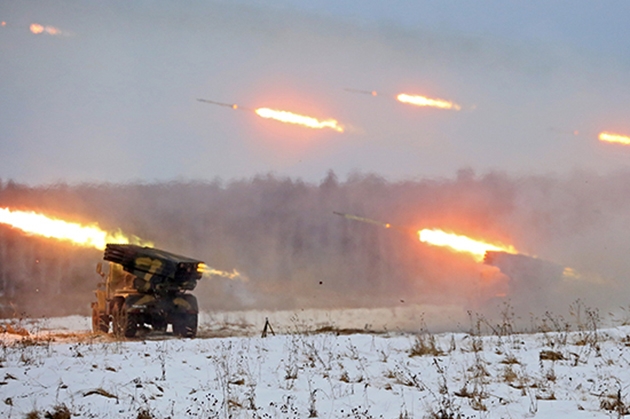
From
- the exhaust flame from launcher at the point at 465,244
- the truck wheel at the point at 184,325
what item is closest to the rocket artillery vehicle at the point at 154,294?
the truck wheel at the point at 184,325

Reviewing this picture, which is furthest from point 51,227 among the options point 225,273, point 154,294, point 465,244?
point 465,244

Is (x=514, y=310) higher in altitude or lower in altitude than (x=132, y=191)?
lower

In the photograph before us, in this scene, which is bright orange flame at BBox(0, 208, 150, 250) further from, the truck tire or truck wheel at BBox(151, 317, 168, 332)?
truck wheel at BBox(151, 317, 168, 332)

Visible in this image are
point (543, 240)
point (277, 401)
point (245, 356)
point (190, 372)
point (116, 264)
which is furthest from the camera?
point (543, 240)

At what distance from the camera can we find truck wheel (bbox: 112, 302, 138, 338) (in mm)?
25016

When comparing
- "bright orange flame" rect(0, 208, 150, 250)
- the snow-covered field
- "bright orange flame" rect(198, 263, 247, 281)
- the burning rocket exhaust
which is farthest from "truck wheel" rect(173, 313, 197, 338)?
"bright orange flame" rect(198, 263, 247, 281)

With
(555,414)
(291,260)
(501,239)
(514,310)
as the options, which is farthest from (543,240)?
(555,414)

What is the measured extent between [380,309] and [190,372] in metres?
27.0

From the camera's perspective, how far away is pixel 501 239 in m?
42.4

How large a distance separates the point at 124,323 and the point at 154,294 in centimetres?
149

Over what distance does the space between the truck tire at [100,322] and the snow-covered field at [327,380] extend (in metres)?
10.3

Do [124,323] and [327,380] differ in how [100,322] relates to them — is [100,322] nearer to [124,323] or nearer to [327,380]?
[124,323]

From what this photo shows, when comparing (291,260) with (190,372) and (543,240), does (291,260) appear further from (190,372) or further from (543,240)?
(190,372)

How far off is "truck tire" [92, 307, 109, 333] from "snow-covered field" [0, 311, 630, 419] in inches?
407
